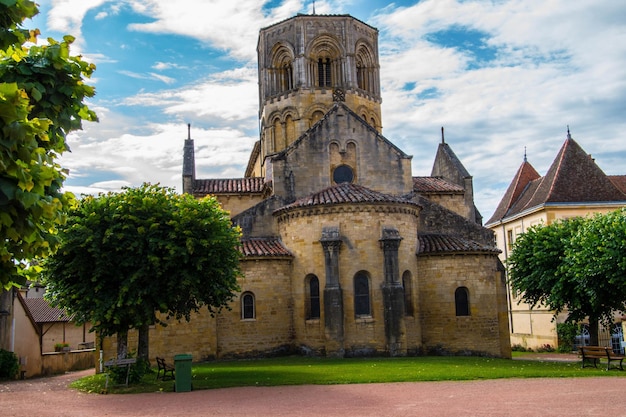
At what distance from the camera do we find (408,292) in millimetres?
31984

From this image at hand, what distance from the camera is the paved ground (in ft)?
48.9

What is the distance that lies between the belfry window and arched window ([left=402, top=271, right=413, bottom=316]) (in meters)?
14.9

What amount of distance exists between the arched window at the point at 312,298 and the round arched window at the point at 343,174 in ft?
21.0

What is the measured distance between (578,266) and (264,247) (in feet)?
48.6

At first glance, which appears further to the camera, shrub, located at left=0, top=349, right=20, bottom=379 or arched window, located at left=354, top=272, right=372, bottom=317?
shrub, located at left=0, top=349, right=20, bottom=379

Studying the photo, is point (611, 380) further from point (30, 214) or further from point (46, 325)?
point (46, 325)

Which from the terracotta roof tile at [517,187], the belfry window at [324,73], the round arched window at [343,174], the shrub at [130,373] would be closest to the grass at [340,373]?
the shrub at [130,373]

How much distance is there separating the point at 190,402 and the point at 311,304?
14.7 m

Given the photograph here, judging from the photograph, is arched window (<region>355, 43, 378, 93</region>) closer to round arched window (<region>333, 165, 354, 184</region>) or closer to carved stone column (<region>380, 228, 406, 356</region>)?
round arched window (<region>333, 165, 354, 184</region>)

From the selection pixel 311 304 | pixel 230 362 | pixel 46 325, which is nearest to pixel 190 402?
pixel 230 362

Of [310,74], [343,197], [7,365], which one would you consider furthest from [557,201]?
[7,365]

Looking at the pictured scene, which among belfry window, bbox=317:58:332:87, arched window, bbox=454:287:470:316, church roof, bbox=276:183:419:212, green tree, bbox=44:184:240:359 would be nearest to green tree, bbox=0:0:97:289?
green tree, bbox=44:184:240:359

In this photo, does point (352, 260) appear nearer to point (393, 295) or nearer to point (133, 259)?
point (393, 295)

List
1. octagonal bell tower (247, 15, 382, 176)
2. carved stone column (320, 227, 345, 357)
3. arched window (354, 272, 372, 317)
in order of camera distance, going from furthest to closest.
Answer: octagonal bell tower (247, 15, 382, 176)
arched window (354, 272, 372, 317)
carved stone column (320, 227, 345, 357)
